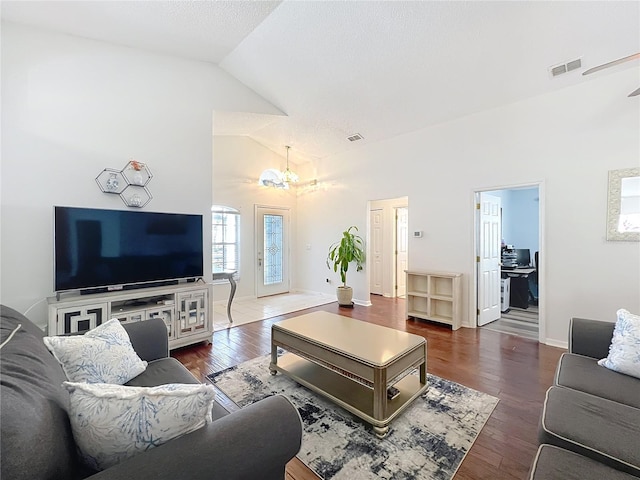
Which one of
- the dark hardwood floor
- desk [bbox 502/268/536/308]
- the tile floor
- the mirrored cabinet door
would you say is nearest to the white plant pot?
the tile floor

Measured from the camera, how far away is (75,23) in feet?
9.68

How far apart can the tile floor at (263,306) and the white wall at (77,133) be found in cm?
107

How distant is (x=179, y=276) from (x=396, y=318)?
11.2ft

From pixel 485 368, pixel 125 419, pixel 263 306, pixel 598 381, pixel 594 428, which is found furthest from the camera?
pixel 263 306

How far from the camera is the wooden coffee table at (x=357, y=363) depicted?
6.41 feet

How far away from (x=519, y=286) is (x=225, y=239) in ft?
19.0

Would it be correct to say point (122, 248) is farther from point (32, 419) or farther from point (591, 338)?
point (591, 338)

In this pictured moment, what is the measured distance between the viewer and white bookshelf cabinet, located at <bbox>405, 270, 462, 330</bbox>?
4230 millimetres

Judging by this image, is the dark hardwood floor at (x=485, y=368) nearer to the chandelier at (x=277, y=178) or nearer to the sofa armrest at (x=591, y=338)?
the sofa armrest at (x=591, y=338)

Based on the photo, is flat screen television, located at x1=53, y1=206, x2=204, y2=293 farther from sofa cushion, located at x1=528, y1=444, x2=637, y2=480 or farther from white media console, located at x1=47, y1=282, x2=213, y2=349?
sofa cushion, located at x1=528, y1=444, x2=637, y2=480

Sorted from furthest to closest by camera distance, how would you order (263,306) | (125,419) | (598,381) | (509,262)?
Answer: (509,262), (263,306), (598,381), (125,419)

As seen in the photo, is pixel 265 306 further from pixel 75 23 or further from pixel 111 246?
pixel 75 23

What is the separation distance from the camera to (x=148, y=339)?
2166 millimetres

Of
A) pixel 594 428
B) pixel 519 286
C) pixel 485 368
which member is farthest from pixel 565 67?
pixel 519 286
